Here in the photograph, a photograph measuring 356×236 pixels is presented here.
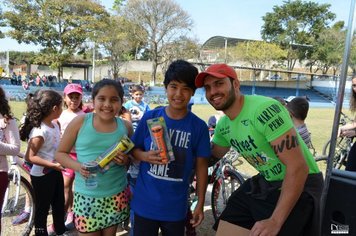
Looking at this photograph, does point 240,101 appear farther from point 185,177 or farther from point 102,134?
point 102,134

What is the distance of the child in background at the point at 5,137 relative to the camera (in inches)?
104

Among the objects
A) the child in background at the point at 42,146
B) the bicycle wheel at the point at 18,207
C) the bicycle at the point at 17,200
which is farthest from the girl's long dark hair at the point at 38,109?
the bicycle wheel at the point at 18,207

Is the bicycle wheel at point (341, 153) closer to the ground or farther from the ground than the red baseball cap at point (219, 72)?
closer to the ground

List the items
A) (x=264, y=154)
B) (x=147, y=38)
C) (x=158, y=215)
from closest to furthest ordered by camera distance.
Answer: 1. (x=264, y=154)
2. (x=158, y=215)
3. (x=147, y=38)

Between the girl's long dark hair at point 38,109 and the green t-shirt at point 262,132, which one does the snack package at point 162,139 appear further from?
the girl's long dark hair at point 38,109

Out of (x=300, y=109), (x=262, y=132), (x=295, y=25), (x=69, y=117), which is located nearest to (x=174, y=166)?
(x=262, y=132)

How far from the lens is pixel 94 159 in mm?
2221

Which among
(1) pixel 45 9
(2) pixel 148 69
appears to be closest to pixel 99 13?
(1) pixel 45 9

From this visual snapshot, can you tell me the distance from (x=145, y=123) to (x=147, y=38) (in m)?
37.9

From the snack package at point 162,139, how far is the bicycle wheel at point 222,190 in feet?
7.26

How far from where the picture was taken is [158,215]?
6.94 feet

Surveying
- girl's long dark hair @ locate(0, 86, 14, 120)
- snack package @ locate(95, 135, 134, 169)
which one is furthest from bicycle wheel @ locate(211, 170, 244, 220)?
girl's long dark hair @ locate(0, 86, 14, 120)

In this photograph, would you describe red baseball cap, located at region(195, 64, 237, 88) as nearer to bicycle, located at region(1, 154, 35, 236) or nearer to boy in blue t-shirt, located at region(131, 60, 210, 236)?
boy in blue t-shirt, located at region(131, 60, 210, 236)

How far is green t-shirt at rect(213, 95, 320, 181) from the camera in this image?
1735 millimetres
